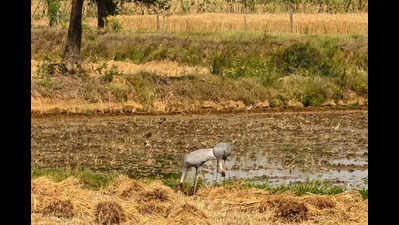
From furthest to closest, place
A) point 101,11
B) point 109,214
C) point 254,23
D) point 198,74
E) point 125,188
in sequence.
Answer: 1. point 254,23
2. point 101,11
3. point 198,74
4. point 125,188
5. point 109,214

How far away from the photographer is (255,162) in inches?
655

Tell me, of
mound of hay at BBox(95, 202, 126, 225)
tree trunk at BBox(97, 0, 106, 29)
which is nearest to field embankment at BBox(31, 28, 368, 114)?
tree trunk at BBox(97, 0, 106, 29)

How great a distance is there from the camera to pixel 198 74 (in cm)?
2839

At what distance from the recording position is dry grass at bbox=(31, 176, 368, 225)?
9.92m

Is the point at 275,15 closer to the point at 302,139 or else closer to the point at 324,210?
the point at 302,139

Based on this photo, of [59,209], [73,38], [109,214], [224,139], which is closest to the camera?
[109,214]

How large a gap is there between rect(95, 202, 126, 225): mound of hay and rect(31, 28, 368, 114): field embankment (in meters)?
14.7

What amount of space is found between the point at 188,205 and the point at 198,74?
18738 millimetres

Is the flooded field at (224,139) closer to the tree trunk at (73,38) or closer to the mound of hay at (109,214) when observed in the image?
the mound of hay at (109,214)

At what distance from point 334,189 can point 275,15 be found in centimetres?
4010

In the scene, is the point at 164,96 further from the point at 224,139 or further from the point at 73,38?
the point at 224,139

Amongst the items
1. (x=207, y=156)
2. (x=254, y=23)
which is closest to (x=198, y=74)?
(x=207, y=156)

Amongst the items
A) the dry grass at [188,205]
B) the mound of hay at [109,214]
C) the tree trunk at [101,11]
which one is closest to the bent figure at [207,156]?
the dry grass at [188,205]
